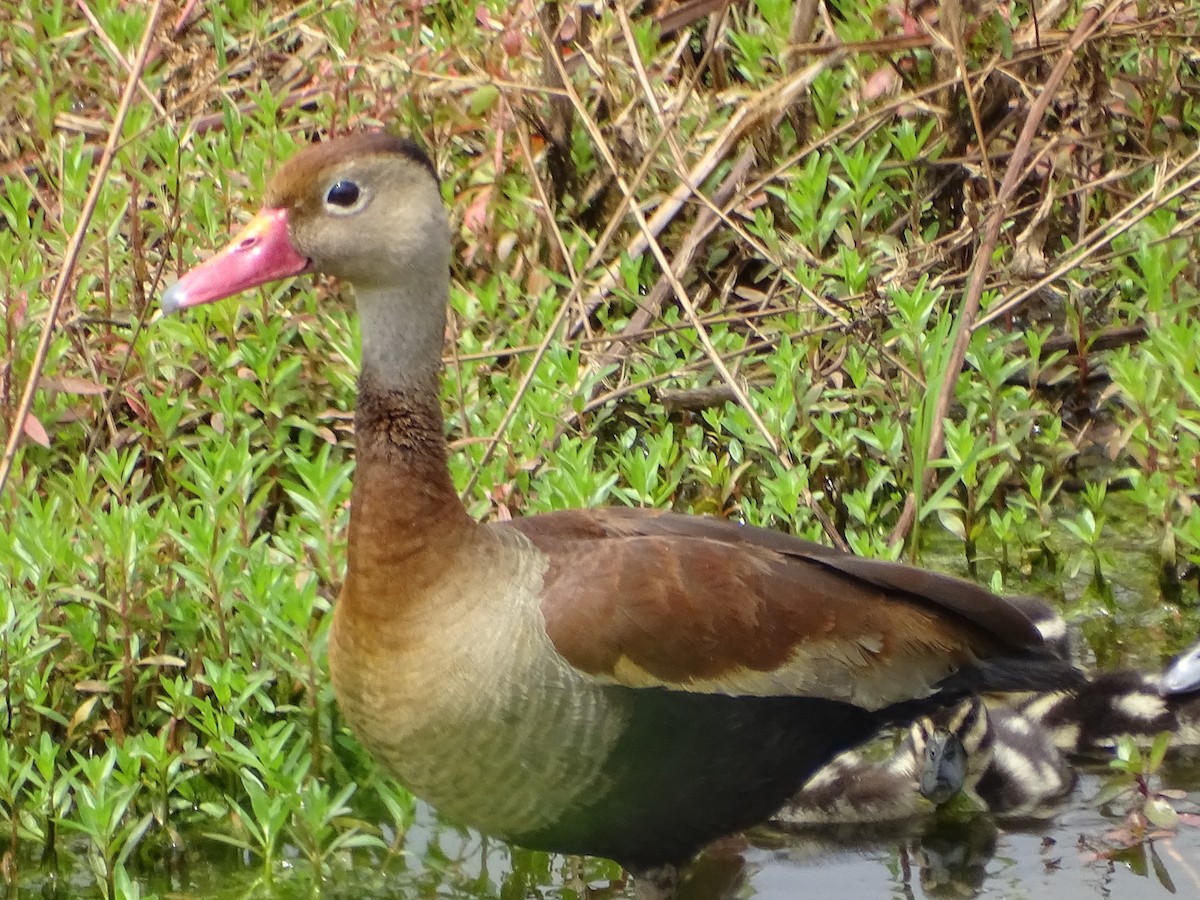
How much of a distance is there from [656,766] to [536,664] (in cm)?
34

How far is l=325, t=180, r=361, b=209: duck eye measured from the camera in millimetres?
3605

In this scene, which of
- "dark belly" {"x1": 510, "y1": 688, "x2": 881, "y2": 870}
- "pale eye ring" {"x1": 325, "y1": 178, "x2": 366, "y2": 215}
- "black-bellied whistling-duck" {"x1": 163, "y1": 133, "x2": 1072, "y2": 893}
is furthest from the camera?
"pale eye ring" {"x1": 325, "y1": 178, "x2": 366, "y2": 215}

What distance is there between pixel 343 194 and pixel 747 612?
1123mm

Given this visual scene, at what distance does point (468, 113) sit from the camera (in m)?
5.81

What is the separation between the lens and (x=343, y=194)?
361 centimetres

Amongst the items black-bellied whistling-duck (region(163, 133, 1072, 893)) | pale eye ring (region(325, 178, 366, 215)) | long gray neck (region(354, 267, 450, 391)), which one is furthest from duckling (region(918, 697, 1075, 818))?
pale eye ring (region(325, 178, 366, 215))

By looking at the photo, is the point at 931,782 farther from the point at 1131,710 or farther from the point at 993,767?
→ the point at 1131,710

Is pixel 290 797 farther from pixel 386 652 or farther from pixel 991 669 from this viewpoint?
pixel 991 669

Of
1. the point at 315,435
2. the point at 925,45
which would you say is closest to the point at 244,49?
the point at 315,435

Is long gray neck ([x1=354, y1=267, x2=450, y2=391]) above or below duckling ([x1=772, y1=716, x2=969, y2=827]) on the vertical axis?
above

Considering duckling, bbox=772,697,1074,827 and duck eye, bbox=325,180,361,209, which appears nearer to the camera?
duck eye, bbox=325,180,361,209

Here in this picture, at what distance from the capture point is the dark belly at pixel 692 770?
3.50 metres

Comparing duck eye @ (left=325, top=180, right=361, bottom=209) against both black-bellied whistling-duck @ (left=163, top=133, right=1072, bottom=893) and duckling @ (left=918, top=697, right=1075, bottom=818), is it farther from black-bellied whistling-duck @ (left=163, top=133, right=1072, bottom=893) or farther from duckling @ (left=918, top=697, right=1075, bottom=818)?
duckling @ (left=918, top=697, right=1075, bottom=818)

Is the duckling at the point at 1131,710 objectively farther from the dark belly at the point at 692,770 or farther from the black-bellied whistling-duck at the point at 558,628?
the dark belly at the point at 692,770
